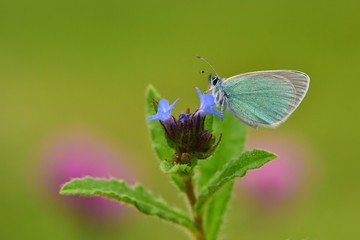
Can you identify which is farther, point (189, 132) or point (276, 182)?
point (276, 182)

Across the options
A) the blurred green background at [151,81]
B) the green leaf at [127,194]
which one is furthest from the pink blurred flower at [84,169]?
the green leaf at [127,194]

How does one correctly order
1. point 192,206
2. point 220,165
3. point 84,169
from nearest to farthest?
point 192,206, point 220,165, point 84,169

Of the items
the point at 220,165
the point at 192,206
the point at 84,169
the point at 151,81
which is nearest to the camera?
the point at 192,206

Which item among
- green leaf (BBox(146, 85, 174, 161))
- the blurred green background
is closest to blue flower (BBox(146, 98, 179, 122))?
green leaf (BBox(146, 85, 174, 161))

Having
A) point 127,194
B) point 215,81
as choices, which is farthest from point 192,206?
point 215,81

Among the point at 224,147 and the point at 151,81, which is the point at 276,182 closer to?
the point at 224,147

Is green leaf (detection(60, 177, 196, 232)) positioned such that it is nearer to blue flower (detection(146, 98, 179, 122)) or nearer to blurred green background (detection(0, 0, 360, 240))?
blue flower (detection(146, 98, 179, 122))

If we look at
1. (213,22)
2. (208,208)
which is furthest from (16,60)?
(208,208)
